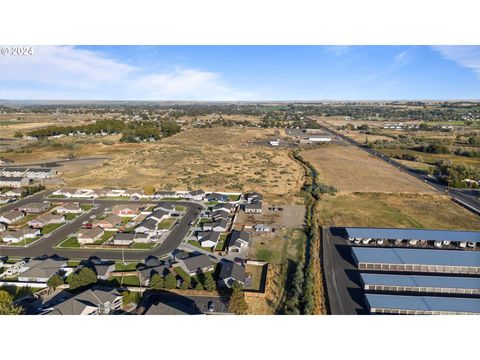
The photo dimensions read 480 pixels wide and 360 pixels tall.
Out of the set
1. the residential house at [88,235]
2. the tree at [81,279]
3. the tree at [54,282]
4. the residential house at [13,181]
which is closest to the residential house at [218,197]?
the residential house at [88,235]

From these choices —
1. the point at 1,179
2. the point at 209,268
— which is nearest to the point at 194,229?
the point at 209,268

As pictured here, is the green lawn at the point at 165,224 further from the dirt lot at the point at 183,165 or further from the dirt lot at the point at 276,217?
the dirt lot at the point at 183,165

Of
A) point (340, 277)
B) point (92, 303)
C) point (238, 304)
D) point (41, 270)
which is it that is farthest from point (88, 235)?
point (340, 277)

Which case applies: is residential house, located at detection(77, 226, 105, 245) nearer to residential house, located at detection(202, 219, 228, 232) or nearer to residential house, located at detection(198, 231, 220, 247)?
residential house, located at detection(198, 231, 220, 247)

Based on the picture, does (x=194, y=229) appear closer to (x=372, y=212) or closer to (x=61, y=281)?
(x=61, y=281)

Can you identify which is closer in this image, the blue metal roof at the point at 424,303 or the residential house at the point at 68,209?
the blue metal roof at the point at 424,303
